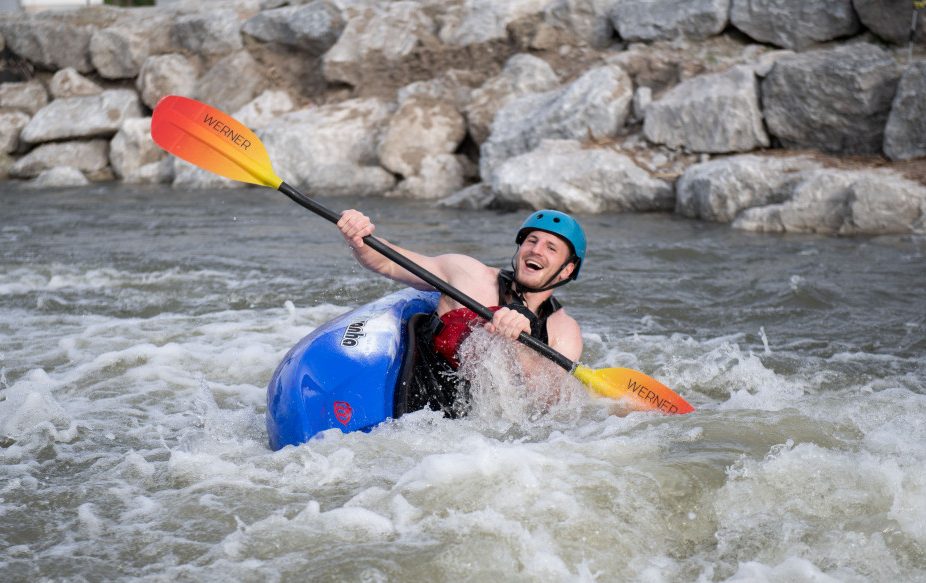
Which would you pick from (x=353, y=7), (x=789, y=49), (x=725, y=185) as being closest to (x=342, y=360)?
(x=725, y=185)

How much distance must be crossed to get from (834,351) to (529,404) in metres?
2.16

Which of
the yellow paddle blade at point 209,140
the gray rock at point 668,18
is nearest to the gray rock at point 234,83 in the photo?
the gray rock at point 668,18

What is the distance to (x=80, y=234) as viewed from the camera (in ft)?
31.3

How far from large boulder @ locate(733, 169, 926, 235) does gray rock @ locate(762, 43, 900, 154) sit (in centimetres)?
86

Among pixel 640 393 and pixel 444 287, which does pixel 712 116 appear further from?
pixel 444 287

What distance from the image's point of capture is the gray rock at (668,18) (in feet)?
36.9

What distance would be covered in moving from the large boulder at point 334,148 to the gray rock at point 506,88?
45.9 inches

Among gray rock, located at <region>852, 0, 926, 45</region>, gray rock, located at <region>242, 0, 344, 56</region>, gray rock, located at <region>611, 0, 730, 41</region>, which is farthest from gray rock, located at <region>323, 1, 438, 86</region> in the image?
gray rock, located at <region>852, 0, 926, 45</region>

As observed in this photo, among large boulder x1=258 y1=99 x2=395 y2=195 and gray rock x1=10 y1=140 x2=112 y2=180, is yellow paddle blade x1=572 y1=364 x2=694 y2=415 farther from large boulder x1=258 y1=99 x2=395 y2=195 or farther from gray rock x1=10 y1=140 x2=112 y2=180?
gray rock x1=10 y1=140 x2=112 y2=180

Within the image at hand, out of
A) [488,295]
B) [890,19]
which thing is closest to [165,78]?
[890,19]

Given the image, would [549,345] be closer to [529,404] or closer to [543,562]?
[529,404]

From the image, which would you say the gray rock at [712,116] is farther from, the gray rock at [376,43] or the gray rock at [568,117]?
the gray rock at [376,43]

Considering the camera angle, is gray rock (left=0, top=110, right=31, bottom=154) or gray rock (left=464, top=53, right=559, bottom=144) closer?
gray rock (left=464, top=53, right=559, bottom=144)

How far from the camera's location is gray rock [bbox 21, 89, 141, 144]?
1450cm
